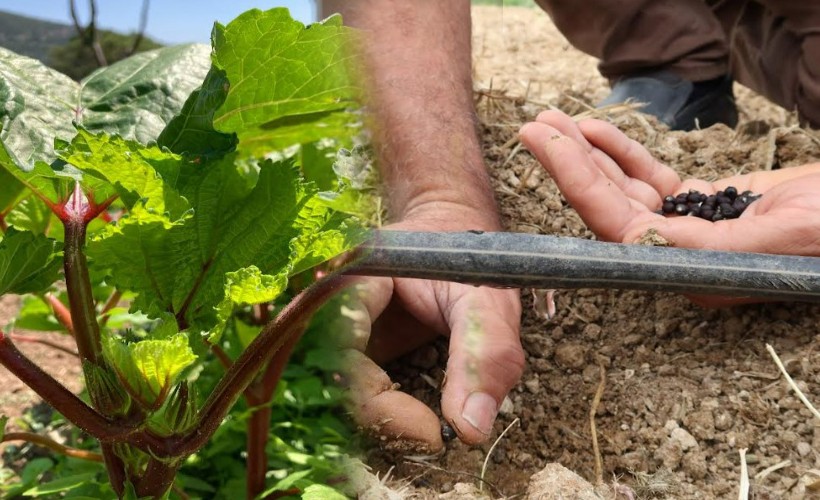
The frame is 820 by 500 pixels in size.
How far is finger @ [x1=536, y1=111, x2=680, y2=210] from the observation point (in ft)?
2.19

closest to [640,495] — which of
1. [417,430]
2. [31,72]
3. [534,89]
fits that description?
[417,430]

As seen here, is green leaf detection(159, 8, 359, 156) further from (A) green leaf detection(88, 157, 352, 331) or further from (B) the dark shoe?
(B) the dark shoe

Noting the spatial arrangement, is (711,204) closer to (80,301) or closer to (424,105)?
(424,105)

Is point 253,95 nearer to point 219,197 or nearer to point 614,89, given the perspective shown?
point 219,197

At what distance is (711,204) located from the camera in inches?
26.9

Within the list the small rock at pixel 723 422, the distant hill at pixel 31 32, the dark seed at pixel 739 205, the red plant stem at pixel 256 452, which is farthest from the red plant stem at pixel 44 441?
the distant hill at pixel 31 32

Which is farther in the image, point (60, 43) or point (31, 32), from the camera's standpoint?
point (31, 32)

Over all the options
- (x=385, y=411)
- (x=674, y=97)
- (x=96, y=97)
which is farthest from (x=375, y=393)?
(x=674, y=97)

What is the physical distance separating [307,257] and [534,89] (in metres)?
0.71

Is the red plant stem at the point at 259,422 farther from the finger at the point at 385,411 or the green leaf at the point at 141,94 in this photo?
the green leaf at the point at 141,94

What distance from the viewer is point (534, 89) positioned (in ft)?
3.28

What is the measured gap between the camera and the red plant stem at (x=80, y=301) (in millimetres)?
363

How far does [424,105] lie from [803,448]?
0.37 metres

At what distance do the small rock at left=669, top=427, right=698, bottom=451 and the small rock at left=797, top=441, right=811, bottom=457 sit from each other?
0.07 meters
